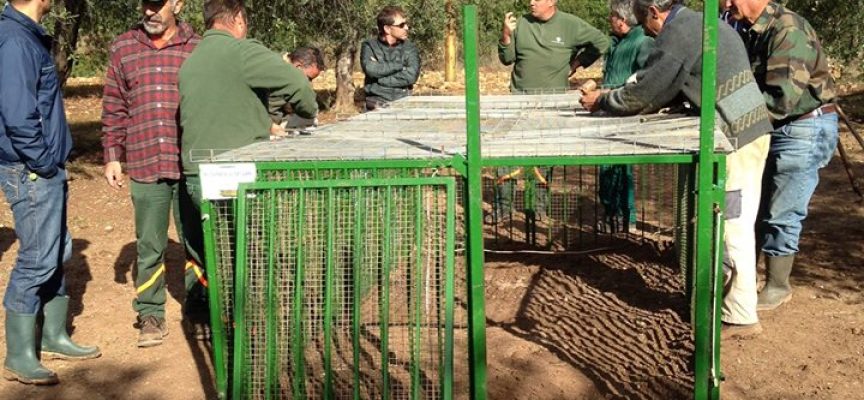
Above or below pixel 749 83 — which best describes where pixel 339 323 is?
below

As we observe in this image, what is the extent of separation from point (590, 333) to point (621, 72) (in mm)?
2661

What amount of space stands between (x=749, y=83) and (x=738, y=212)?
631 mm

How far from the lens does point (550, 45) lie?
8.41 metres

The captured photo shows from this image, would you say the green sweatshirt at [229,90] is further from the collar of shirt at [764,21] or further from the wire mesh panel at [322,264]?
the collar of shirt at [764,21]

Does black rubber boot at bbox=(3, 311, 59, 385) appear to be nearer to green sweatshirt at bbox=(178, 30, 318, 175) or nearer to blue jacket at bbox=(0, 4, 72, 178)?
blue jacket at bbox=(0, 4, 72, 178)

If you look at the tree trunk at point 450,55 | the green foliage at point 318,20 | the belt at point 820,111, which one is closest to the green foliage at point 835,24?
the green foliage at point 318,20

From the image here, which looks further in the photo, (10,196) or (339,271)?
(10,196)

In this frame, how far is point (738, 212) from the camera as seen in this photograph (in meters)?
4.95

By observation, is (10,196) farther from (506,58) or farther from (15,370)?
(506,58)

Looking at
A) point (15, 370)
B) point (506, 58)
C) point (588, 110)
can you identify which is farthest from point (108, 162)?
point (506, 58)

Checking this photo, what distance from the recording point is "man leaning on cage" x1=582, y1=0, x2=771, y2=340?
4734mm

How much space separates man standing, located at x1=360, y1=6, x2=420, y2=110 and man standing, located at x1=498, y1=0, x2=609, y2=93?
0.83 meters

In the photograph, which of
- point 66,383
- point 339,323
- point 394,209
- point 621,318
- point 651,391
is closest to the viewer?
point 394,209

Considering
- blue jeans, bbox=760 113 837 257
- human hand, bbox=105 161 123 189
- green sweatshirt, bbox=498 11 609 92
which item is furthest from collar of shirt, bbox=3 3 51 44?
green sweatshirt, bbox=498 11 609 92
